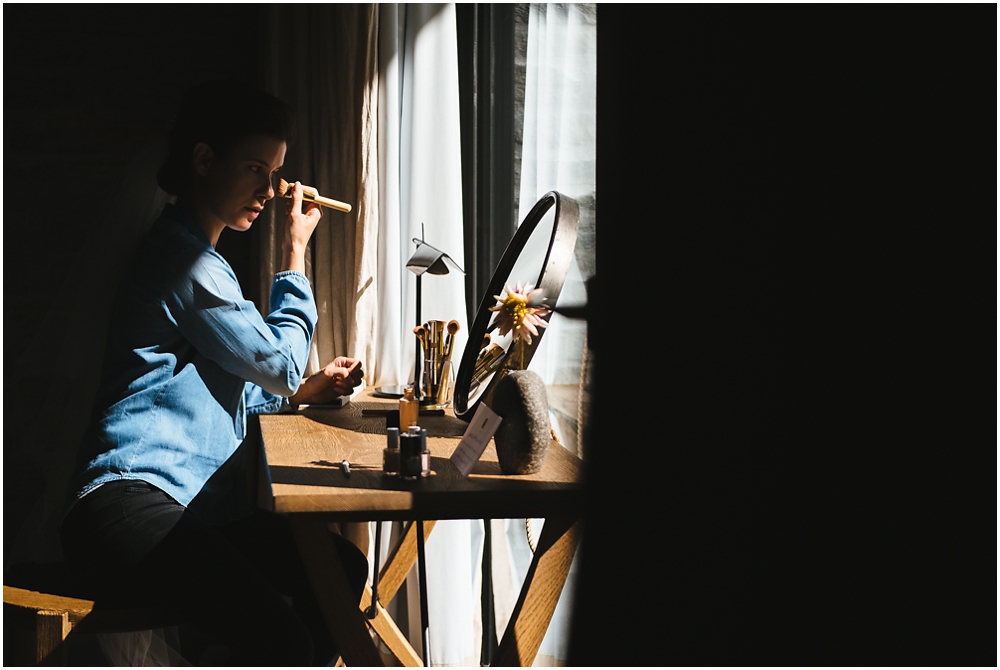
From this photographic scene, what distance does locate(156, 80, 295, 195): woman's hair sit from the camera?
1.42 metres

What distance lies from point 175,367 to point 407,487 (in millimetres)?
599

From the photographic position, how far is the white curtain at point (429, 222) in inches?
76.9

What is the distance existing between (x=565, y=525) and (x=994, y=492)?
0.64 m

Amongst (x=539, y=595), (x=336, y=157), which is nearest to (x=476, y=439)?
(x=539, y=595)

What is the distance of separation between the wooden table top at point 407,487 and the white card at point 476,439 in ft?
0.06

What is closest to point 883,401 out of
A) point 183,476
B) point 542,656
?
point 183,476

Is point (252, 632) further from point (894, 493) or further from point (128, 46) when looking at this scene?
point (128, 46)

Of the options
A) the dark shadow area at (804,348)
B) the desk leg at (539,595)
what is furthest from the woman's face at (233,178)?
the dark shadow area at (804,348)

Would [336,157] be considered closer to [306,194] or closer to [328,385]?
Answer: [306,194]

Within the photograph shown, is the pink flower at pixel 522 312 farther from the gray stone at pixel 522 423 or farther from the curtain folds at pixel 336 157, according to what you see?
the curtain folds at pixel 336 157

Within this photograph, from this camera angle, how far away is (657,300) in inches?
24.4

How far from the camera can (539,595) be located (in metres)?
1.03

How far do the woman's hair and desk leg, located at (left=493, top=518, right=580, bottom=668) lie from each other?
919mm

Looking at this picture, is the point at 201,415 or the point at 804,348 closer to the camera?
the point at 804,348
